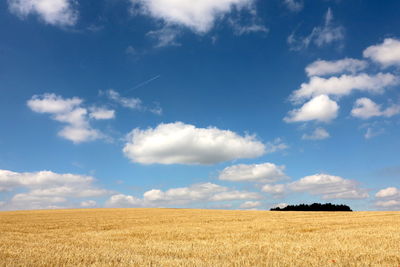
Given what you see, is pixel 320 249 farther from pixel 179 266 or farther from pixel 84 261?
pixel 84 261

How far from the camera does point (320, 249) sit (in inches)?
502

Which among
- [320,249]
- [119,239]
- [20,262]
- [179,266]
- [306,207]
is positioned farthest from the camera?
[306,207]

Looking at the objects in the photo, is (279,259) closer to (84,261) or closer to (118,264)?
(118,264)

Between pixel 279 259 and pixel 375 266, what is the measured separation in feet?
8.62

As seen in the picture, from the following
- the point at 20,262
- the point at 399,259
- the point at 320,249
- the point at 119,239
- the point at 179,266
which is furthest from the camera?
the point at 119,239

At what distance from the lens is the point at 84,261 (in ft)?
33.1

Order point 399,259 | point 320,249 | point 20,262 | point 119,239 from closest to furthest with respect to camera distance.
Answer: point 20,262
point 399,259
point 320,249
point 119,239

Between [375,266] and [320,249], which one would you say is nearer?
[375,266]

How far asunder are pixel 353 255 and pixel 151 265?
6677 millimetres

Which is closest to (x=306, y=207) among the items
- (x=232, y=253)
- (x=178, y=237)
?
(x=178, y=237)

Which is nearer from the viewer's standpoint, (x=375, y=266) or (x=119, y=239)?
(x=375, y=266)

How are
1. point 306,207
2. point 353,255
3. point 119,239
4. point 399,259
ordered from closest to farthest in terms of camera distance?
1. point 399,259
2. point 353,255
3. point 119,239
4. point 306,207

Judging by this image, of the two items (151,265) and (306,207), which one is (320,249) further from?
(306,207)

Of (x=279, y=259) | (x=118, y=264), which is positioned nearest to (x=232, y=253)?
(x=279, y=259)
